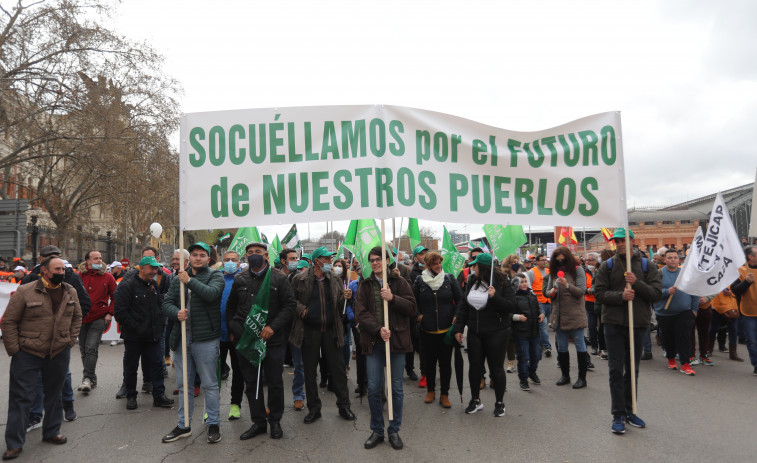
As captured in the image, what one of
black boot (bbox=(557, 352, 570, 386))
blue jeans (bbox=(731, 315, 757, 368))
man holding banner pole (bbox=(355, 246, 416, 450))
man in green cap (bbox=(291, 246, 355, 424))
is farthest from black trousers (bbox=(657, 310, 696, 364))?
man in green cap (bbox=(291, 246, 355, 424))

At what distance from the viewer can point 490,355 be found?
5668mm

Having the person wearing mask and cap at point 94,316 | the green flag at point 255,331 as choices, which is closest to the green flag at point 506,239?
the green flag at point 255,331

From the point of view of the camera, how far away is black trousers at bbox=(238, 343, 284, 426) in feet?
16.6

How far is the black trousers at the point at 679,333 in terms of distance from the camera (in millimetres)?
7672

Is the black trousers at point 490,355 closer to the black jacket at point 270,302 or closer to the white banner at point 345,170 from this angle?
the white banner at point 345,170

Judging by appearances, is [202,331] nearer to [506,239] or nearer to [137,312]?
[137,312]

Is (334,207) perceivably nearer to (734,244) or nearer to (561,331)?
(561,331)

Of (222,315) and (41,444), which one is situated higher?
(222,315)

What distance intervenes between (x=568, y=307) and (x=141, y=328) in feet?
19.8

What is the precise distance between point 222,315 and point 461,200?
10.4ft

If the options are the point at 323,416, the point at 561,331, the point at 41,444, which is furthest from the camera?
the point at 561,331

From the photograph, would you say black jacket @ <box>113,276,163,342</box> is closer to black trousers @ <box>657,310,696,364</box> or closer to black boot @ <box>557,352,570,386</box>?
black boot @ <box>557,352,570,386</box>

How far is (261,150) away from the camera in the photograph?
16.7 ft

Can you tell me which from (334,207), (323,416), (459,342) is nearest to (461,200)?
(334,207)
